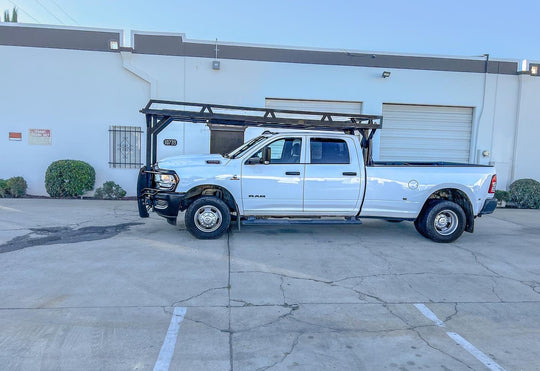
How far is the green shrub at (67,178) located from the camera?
39.8ft

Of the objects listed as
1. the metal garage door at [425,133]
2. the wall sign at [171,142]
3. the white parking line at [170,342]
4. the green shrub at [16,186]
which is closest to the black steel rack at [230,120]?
the wall sign at [171,142]

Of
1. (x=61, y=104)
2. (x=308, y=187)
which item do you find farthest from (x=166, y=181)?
(x=61, y=104)

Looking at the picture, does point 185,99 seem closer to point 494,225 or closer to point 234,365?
point 494,225

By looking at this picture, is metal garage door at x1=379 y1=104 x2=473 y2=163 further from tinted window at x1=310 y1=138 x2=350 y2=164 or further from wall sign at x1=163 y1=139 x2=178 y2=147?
wall sign at x1=163 y1=139 x2=178 y2=147

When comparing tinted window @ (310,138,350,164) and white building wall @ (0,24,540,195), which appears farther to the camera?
white building wall @ (0,24,540,195)

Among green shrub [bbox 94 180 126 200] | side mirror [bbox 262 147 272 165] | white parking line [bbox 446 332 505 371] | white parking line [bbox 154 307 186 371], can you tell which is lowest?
white parking line [bbox 154 307 186 371]

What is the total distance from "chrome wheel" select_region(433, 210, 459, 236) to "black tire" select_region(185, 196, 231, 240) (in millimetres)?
4039

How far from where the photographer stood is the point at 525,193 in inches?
516

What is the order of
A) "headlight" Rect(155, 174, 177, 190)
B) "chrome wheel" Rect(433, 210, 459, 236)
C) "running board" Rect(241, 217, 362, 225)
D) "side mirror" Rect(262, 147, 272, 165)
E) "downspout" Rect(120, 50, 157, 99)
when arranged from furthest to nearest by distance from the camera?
"downspout" Rect(120, 50, 157, 99)
"chrome wheel" Rect(433, 210, 459, 236)
"running board" Rect(241, 217, 362, 225)
"side mirror" Rect(262, 147, 272, 165)
"headlight" Rect(155, 174, 177, 190)

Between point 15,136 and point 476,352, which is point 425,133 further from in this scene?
point 15,136

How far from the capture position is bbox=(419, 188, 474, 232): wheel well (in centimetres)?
812

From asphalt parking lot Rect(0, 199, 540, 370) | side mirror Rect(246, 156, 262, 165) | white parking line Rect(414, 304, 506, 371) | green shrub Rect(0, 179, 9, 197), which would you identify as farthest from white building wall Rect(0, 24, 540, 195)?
white parking line Rect(414, 304, 506, 371)

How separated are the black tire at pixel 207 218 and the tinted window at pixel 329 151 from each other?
1938 millimetres

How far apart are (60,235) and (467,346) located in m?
7.10
